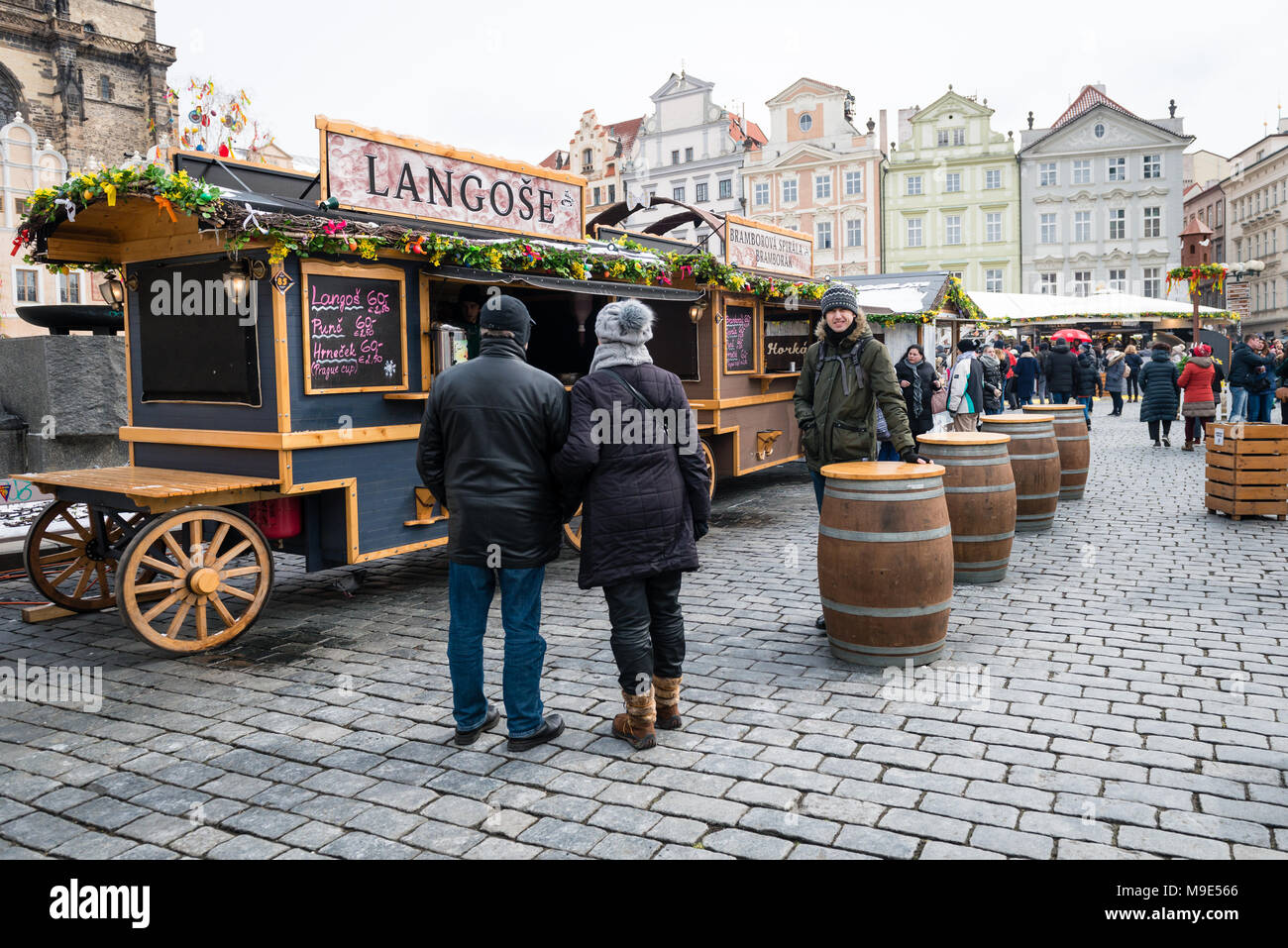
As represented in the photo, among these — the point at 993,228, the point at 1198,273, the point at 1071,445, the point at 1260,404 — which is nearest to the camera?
the point at 1071,445

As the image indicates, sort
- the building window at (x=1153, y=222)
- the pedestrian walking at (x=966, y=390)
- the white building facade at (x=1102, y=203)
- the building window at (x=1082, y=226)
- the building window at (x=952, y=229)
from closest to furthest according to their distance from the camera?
the pedestrian walking at (x=966, y=390) → the white building facade at (x=1102, y=203) → the building window at (x=1153, y=222) → the building window at (x=1082, y=226) → the building window at (x=952, y=229)

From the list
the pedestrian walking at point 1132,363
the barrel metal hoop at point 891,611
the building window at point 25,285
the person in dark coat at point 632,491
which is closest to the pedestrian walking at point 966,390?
the barrel metal hoop at point 891,611

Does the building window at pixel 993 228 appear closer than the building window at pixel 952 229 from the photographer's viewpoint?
Yes

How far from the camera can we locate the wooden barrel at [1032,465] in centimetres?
842

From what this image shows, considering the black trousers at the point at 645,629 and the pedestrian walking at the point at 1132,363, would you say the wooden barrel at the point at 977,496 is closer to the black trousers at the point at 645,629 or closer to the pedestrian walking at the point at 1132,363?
the black trousers at the point at 645,629

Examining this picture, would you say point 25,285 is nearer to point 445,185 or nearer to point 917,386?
point 445,185

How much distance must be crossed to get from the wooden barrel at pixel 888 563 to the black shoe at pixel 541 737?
161cm

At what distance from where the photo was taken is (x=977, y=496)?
21.8ft

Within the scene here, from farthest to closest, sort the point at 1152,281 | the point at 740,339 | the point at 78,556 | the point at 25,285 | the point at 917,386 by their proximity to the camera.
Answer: the point at 1152,281 < the point at 25,285 < the point at 917,386 < the point at 740,339 < the point at 78,556

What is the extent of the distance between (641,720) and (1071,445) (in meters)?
7.66

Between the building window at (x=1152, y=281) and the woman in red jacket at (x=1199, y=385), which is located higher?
the building window at (x=1152, y=281)

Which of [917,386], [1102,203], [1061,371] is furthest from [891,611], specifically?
[1102,203]

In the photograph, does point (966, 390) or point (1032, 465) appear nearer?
point (1032, 465)

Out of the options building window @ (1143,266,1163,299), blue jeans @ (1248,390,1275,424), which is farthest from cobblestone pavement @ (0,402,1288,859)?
building window @ (1143,266,1163,299)
